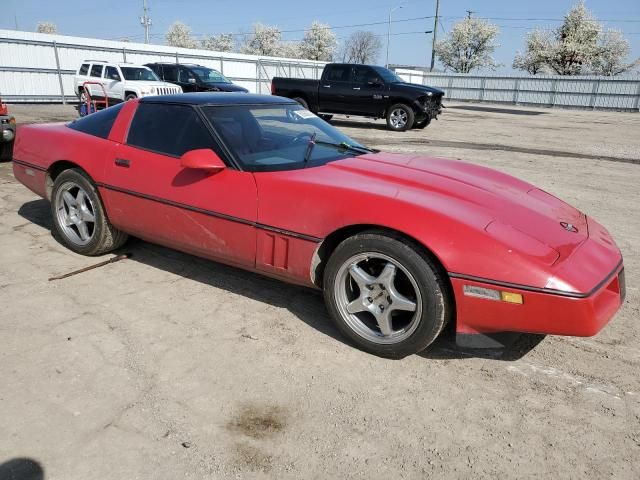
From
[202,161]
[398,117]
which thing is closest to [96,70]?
[398,117]

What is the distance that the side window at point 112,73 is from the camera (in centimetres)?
1642

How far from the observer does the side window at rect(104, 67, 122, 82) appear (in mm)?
16419

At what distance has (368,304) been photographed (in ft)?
9.44

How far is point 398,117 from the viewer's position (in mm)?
15156

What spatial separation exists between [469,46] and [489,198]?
3002 inches

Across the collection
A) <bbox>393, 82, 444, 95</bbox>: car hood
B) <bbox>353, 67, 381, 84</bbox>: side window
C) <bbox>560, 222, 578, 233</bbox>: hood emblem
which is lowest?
<bbox>560, 222, 578, 233</bbox>: hood emblem

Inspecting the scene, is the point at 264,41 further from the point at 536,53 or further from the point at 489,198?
the point at 489,198

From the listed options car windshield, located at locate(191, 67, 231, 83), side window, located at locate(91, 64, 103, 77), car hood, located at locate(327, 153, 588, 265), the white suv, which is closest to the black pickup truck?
car windshield, located at locate(191, 67, 231, 83)

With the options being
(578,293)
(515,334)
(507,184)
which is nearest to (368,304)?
(515,334)

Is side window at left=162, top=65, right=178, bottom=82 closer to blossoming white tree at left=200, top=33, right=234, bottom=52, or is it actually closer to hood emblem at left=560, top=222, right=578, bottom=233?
hood emblem at left=560, top=222, right=578, bottom=233

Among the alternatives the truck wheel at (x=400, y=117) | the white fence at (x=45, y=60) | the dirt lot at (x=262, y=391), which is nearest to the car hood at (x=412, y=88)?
the truck wheel at (x=400, y=117)

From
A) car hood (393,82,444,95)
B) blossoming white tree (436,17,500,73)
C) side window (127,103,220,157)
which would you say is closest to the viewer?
side window (127,103,220,157)

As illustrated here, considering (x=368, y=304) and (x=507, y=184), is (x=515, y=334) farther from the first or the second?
(x=507, y=184)

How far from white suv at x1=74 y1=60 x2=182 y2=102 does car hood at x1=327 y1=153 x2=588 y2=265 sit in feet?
44.9
